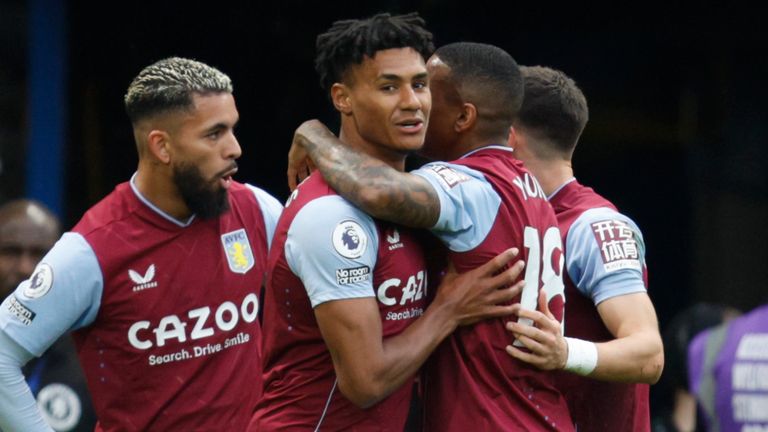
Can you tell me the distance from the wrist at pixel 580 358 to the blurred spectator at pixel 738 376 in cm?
39

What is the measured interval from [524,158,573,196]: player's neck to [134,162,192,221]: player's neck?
1.22 meters

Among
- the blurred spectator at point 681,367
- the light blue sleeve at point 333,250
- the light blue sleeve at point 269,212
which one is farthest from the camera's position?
the blurred spectator at point 681,367

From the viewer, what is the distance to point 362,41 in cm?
434

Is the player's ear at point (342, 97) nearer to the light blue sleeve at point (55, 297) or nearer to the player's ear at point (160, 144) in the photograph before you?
the player's ear at point (160, 144)

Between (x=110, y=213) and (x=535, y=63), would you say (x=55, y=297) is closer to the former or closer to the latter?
(x=110, y=213)

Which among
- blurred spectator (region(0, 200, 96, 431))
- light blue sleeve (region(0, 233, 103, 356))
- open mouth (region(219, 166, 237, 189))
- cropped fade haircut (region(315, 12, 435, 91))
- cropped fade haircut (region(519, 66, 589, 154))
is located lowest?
blurred spectator (region(0, 200, 96, 431))

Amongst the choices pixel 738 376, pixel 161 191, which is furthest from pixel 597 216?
pixel 161 191

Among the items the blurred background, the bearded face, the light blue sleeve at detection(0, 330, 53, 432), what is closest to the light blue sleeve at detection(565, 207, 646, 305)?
the bearded face

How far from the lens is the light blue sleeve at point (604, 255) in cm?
459

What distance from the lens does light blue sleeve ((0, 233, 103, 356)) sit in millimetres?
4641

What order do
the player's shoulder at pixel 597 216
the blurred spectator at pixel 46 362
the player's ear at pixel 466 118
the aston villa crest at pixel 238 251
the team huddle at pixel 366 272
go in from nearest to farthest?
the team huddle at pixel 366 272, the player's ear at pixel 466 118, the player's shoulder at pixel 597 216, the aston villa crest at pixel 238 251, the blurred spectator at pixel 46 362

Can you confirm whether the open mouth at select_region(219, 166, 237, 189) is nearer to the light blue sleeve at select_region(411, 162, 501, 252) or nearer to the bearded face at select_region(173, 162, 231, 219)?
the bearded face at select_region(173, 162, 231, 219)

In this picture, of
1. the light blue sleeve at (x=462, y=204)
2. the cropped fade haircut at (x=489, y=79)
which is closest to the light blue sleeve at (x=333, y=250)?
the light blue sleeve at (x=462, y=204)

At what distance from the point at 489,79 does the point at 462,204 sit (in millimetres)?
519
